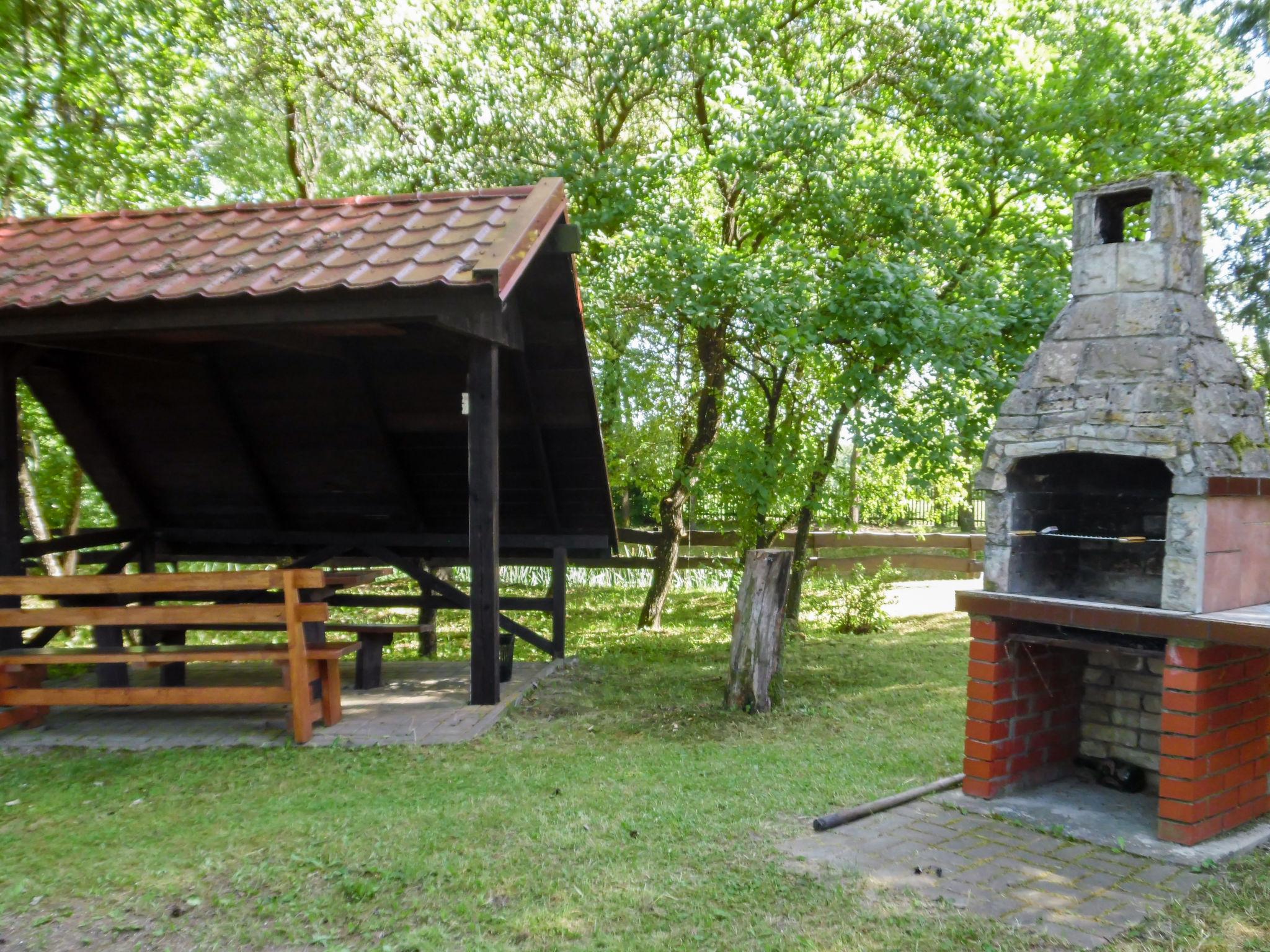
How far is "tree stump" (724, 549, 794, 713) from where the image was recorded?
7.62m

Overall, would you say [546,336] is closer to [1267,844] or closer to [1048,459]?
[1048,459]

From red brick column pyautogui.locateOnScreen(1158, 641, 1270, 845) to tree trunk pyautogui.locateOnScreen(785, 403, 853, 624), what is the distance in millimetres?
5532

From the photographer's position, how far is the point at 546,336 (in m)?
8.00

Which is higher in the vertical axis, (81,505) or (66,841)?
(81,505)

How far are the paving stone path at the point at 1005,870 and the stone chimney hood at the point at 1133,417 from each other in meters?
1.23

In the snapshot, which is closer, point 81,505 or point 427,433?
point 427,433

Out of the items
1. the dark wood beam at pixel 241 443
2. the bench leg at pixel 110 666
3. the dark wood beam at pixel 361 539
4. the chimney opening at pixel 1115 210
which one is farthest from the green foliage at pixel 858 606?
the bench leg at pixel 110 666

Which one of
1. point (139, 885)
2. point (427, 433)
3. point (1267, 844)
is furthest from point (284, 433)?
point (1267, 844)

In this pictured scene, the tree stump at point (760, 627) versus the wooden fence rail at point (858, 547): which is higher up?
the tree stump at point (760, 627)

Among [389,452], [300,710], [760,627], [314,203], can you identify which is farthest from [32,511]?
[760,627]

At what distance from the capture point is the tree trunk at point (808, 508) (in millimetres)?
11180

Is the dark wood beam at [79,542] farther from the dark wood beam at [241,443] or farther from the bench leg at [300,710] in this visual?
the bench leg at [300,710]

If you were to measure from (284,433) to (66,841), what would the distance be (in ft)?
16.1

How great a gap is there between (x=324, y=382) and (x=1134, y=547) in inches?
256
